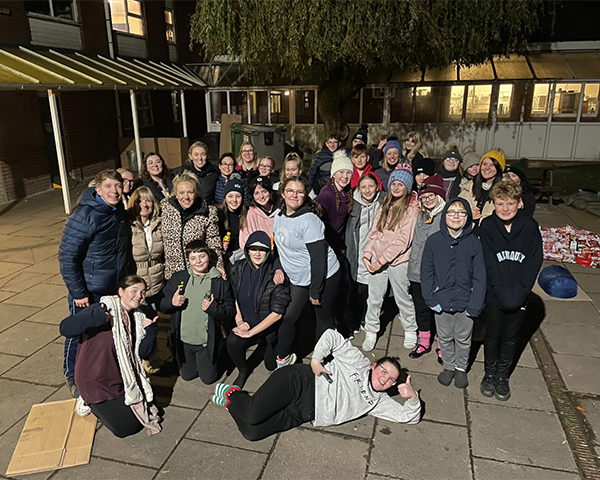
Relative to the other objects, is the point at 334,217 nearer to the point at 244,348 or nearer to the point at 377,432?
the point at 244,348

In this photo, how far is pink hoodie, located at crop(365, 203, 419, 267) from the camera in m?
4.76

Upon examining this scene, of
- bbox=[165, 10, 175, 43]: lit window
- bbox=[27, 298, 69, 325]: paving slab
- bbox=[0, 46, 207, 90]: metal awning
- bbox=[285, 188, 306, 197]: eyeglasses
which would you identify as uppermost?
bbox=[165, 10, 175, 43]: lit window

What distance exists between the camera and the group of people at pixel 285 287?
3.66m


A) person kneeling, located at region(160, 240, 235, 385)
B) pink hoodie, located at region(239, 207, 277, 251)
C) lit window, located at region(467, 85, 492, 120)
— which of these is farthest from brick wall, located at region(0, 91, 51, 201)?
lit window, located at region(467, 85, 492, 120)

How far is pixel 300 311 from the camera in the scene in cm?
437

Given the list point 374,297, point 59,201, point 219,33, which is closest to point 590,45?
point 219,33

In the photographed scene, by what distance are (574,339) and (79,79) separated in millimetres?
11475

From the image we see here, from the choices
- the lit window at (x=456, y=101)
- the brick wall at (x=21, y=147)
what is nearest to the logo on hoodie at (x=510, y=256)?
the brick wall at (x=21, y=147)

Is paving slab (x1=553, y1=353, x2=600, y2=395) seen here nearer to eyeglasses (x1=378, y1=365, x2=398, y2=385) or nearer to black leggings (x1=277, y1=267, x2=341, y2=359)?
eyeglasses (x1=378, y1=365, x2=398, y2=385)

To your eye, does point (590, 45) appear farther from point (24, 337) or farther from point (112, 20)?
point (24, 337)

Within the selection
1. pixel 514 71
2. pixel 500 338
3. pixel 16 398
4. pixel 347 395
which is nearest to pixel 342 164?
pixel 500 338

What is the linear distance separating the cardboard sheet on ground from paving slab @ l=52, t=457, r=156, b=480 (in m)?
0.05

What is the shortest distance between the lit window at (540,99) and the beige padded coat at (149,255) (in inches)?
708

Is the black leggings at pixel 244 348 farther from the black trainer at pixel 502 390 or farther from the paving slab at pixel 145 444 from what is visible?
the black trainer at pixel 502 390
